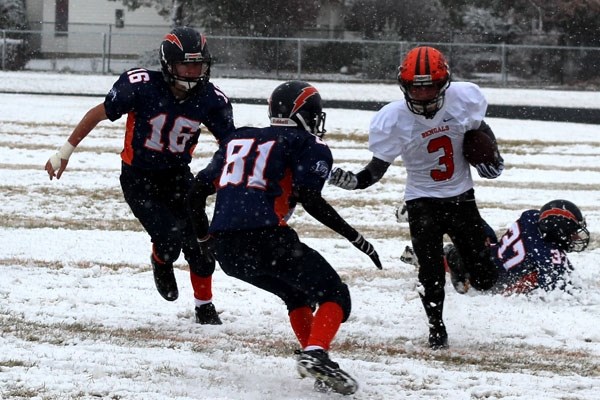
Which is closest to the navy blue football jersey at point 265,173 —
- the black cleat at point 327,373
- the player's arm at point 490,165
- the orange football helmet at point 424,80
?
the black cleat at point 327,373

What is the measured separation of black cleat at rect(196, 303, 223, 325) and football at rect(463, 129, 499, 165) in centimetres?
186

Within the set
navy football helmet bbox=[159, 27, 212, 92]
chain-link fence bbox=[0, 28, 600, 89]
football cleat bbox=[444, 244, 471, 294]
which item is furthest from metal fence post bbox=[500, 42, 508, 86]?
navy football helmet bbox=[159, 27, 212, 92]

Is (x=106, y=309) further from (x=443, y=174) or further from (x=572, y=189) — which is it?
(x=572, y=189)

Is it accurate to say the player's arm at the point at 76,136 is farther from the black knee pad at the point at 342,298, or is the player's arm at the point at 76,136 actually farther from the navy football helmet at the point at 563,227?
the navy football helmet at the point at 563,227

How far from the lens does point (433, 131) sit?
19.5ft

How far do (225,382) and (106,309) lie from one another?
1.97 m

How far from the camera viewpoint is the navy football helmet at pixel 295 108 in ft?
16.9

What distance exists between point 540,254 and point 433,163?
5.31 feet

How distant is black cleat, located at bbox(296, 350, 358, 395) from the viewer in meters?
4.68

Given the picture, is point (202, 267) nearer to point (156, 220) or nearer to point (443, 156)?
point (156, 220)

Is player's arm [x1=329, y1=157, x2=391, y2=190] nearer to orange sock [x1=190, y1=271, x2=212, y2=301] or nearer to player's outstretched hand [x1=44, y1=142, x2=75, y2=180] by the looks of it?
orange sock [x1=190, y1=271, x2=212, y2=301]

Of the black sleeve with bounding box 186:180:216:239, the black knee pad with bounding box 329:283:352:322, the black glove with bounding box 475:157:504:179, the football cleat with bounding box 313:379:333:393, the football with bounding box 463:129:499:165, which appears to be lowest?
the football cleat with bounding box 313:379:333:393

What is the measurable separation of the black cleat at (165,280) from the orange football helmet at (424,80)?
1.99 metres

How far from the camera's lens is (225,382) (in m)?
5.06
